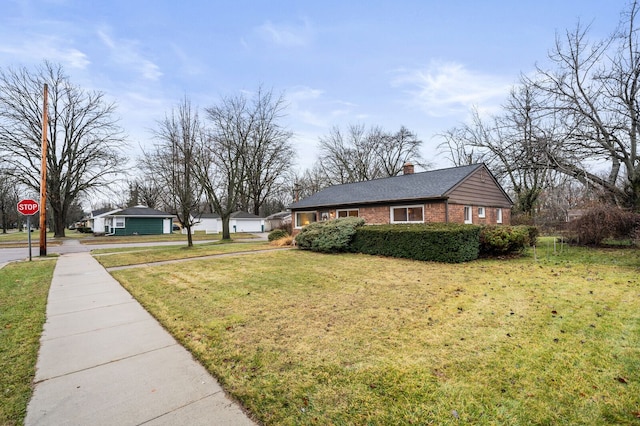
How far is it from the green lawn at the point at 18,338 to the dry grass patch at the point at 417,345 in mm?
1444

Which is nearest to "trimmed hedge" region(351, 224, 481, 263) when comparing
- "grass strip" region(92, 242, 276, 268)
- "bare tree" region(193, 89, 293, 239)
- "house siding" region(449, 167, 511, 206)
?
"house siding" region(449, 167, 511, 206)

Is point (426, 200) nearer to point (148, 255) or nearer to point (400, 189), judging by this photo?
point (400, 189)

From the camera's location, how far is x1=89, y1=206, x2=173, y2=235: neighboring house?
34438 mm

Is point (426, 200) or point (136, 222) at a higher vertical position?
point (426, 200)

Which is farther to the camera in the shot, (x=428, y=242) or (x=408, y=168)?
(x=408, y=168)

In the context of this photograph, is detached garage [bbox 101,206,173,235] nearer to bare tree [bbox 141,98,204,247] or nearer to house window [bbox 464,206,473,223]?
bare tree [bbox 141,98,204,247]

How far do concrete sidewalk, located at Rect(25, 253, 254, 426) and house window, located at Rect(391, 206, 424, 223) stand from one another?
45.5 ft

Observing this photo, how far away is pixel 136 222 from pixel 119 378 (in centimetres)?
3853

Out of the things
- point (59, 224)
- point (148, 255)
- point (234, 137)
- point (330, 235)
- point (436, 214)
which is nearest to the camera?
point (148, 255)

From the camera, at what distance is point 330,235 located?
13477 millimetres

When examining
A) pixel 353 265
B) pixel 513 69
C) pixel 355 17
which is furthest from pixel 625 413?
pixel 513 69

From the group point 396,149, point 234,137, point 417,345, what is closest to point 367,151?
point 396,149

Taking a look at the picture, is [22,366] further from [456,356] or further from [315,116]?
[315,116]

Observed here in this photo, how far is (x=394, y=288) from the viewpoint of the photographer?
6.43 metres
